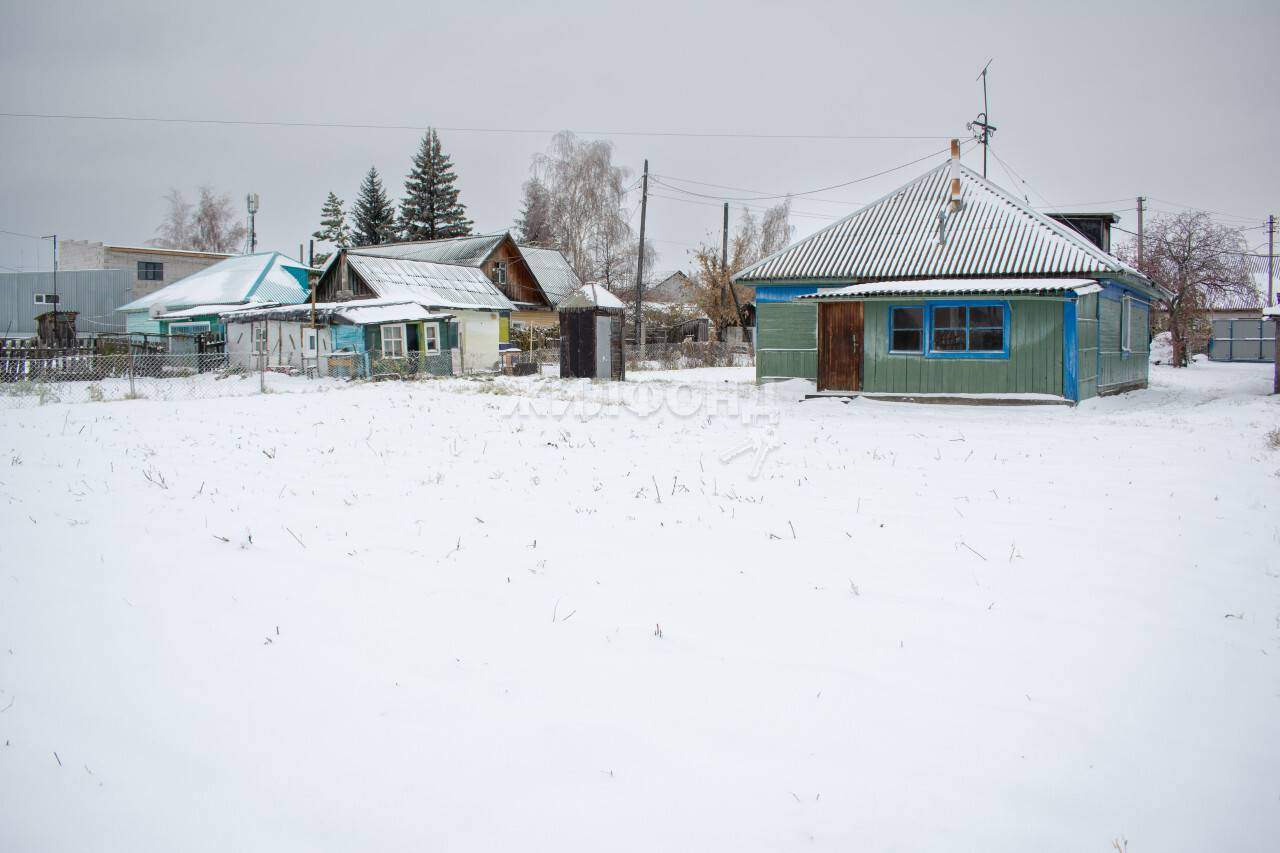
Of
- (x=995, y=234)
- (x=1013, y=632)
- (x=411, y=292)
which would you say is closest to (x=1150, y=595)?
(x=1013, y=632)

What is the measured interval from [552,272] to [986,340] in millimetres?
31025

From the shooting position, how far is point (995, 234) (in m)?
18.3

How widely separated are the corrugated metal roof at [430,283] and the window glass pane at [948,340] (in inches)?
775

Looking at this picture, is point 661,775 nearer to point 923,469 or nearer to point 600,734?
point 600,734

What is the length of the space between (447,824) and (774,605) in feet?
7.94

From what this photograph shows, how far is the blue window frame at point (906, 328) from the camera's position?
17.2m

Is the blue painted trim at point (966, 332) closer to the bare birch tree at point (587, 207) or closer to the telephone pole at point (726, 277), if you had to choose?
the telephone pole at point (726, 277)

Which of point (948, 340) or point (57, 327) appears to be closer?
point (948, 340)

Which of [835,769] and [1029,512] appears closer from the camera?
[835,769]

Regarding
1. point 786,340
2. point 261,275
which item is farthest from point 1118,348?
point 261,275

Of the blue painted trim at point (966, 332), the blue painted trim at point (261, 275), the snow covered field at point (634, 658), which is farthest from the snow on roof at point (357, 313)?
the snow covered field at point (634, 658)

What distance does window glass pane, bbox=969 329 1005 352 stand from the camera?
1675 cm

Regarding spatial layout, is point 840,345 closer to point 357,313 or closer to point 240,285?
point 357,313

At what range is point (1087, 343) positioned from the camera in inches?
690
